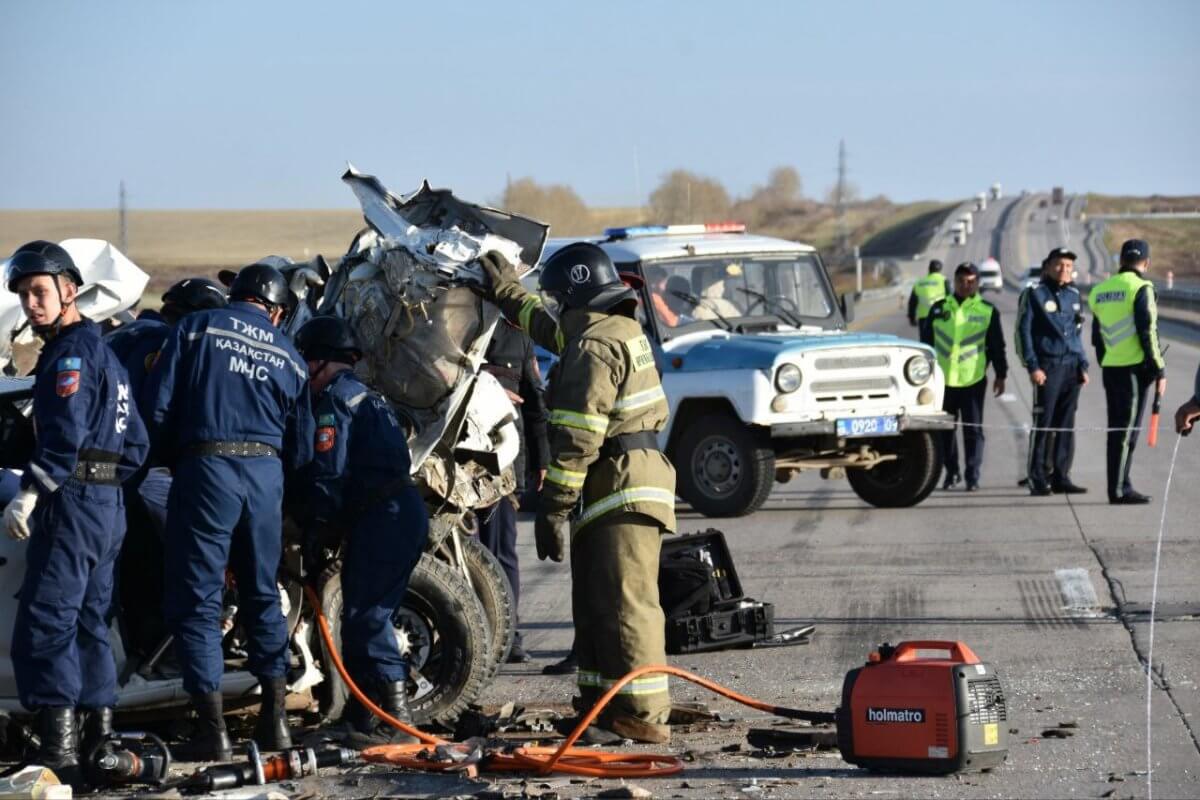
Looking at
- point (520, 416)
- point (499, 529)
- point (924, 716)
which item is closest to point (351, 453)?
point (520, 416)

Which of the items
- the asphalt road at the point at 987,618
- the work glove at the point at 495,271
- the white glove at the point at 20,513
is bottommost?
the asphalt road at the point at 987,618

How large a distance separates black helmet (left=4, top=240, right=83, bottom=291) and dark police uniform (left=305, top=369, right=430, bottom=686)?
1140mm

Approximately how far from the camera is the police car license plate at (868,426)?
13078 mm

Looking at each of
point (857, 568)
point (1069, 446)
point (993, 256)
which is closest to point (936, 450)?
point (1069, 446)

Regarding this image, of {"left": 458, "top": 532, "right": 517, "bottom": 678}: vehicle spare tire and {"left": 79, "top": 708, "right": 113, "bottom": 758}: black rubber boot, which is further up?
{"left": 458, "top": 532, "right": 517, "bottom": 678}: vehicle spare tire

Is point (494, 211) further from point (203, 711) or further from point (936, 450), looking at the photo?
point (936, 450)

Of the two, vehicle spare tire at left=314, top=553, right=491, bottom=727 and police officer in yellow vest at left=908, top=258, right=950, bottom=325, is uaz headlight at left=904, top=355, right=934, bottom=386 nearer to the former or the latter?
vehicle spare tire at left=314, top=553, right=491, bottom=727

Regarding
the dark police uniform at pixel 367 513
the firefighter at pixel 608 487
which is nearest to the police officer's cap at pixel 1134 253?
the firefighter at pixel 608 487

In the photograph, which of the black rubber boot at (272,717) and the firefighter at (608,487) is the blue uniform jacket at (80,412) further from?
the firefighter at (608,487)

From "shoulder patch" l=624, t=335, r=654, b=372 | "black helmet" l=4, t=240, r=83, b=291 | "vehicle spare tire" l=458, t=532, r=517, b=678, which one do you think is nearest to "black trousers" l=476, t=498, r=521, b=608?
"vehicle spare tire" l=458, t=532, r=517, b=678

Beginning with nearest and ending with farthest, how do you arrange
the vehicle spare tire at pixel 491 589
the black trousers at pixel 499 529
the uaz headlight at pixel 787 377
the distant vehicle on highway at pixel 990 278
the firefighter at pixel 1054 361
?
the vehicle spare tire at pixel 491 589
the black trousers at pixel 499 529
the uaz headlight at pixel 787 377
the firefighter at pixel 1054 361
the distant vehicle on highway at pixel 990 278

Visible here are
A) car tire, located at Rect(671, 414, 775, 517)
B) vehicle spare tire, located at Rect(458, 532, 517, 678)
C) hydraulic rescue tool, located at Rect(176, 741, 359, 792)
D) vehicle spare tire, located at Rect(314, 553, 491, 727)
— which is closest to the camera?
hydraulic rescue tool, located at Rect(176, 741, 359, 792)

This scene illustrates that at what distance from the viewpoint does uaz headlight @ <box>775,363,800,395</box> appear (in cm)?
1297

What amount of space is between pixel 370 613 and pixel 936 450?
25.0ft
